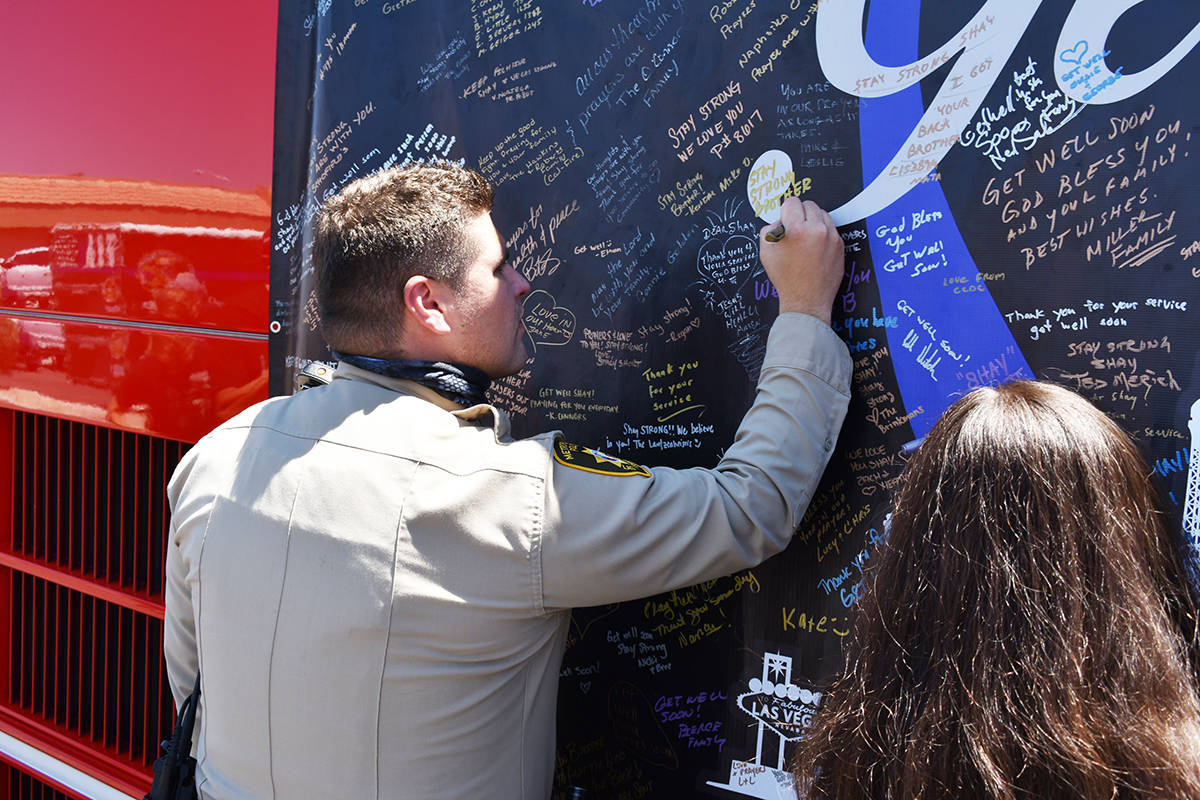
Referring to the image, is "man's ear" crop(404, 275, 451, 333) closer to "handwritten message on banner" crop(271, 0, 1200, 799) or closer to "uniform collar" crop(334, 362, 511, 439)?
"uniform collar" crop(334, 362, 511, 439)

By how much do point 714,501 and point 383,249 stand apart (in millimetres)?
768

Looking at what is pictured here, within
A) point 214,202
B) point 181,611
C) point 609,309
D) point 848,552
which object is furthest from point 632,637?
point 214,202

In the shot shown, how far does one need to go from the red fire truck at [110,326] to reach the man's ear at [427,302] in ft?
3.61

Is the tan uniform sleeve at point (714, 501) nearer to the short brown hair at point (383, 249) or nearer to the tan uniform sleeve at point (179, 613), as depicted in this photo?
the short brown hair at point (383, 249)

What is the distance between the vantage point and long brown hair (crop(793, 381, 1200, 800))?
38.9 inches

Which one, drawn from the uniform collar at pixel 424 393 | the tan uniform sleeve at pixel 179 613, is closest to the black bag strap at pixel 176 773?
the tan uniform sleeve at pixel 179 613

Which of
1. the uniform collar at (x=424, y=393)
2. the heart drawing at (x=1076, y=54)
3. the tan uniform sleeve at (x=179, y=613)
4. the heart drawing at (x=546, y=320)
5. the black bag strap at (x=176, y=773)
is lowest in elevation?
the black bag strap at (x=176, y=773)

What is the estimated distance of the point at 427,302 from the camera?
176cm

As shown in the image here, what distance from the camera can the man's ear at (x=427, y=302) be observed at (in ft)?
5.68

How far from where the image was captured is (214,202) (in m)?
2.70

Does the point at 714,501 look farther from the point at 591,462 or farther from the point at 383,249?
the point at 383,249

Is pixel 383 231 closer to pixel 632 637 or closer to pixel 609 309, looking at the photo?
pixel 609 309

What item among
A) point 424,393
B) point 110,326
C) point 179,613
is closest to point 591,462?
point 424,393

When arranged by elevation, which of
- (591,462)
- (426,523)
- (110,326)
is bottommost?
(426,523)
